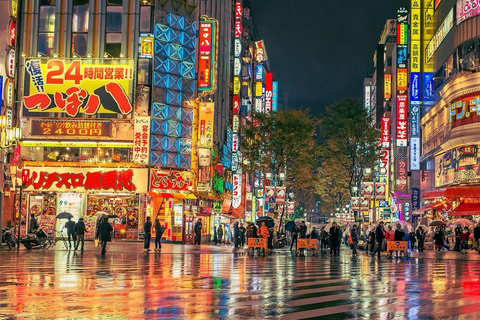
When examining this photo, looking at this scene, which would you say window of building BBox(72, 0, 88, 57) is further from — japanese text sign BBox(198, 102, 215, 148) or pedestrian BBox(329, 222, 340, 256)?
pedestrian BBox(329, 222, 340, 256)

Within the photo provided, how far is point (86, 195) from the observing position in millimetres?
46094

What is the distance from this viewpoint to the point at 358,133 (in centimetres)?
5825

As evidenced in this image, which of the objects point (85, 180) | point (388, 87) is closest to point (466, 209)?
point (85, 180)

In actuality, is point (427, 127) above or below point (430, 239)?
above

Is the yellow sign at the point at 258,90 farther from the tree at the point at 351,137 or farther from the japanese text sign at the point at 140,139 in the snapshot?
the japanese text sign at the point at 140,139

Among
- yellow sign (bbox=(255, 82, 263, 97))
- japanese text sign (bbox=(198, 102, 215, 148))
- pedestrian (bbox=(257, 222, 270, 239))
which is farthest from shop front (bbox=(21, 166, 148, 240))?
yellow sign (bbox=(255, 82, 263, 97))

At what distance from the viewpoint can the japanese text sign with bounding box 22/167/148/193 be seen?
1772 inches

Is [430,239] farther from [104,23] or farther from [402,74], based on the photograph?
[104,23]

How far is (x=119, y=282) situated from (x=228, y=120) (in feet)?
176

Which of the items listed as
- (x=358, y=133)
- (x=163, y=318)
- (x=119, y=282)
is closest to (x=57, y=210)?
(x=358, y=133)

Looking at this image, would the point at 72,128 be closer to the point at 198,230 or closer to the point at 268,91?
the point at 198,230

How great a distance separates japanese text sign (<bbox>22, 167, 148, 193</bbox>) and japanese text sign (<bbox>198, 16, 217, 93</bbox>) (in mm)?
7524

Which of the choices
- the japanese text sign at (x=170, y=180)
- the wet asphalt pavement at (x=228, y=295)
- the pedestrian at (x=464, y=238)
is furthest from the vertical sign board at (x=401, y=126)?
the wet asphalt pavement at (x=228, y=295)

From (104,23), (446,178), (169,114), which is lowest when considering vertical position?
(446,178)
